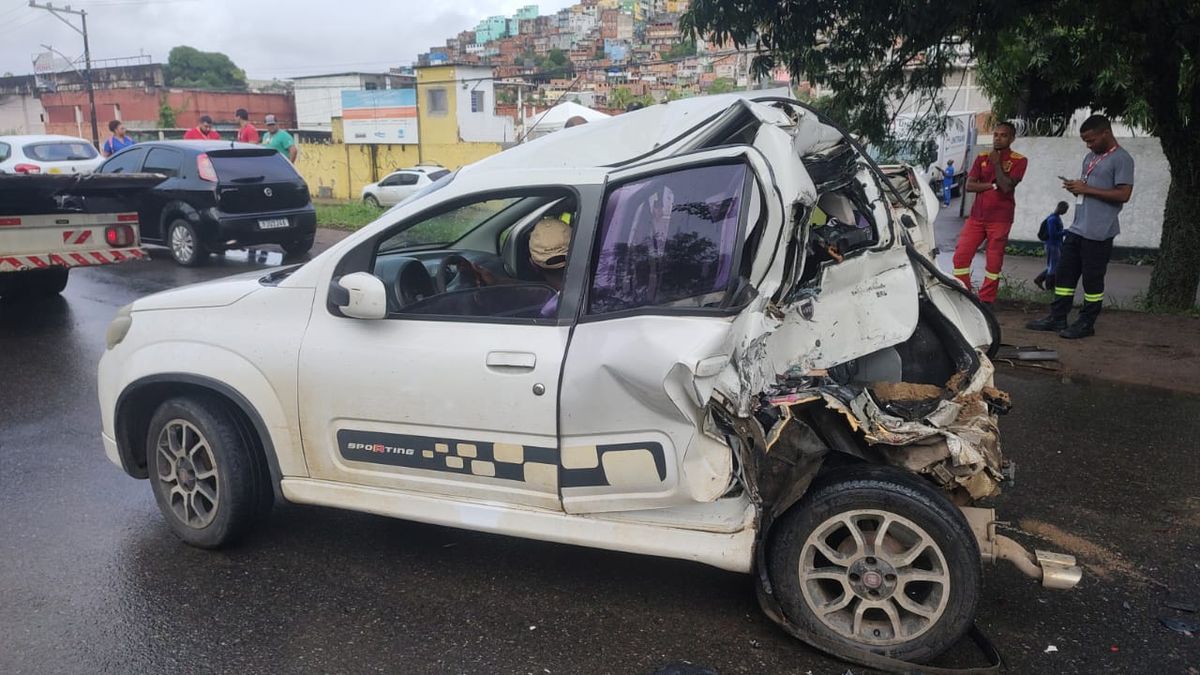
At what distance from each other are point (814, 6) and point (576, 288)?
5368 millimetres

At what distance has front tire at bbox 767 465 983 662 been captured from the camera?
298 centimetres

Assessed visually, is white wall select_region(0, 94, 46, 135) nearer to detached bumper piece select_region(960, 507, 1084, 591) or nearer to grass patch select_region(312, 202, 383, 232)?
grass patch select_region(312, 202, 383, 232)

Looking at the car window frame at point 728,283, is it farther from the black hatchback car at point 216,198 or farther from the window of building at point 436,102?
the window of building at point 436,102

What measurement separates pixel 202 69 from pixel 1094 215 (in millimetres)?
107627

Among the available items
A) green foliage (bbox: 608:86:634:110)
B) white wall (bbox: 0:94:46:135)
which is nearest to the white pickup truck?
green foliage (bbox: 608:86:634:110)

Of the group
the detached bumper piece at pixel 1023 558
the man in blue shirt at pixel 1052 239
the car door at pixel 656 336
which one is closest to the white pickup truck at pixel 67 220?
the car door at pixel 656 336

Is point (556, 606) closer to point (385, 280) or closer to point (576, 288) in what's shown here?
point (576, 288)

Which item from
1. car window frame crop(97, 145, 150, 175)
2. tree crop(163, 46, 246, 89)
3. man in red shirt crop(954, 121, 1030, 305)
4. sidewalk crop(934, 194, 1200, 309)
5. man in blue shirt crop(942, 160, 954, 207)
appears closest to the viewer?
man in red shirt crop(954, 121, 1030, 305)

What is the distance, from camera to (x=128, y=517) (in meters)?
4.26

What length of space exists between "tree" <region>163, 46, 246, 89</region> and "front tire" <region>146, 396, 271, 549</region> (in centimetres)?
9915

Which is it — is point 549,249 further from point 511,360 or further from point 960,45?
point 960,45

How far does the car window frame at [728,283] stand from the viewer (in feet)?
10.2

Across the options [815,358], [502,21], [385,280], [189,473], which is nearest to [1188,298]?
[815,358]

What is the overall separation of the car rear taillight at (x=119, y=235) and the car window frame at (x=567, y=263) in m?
6.05
